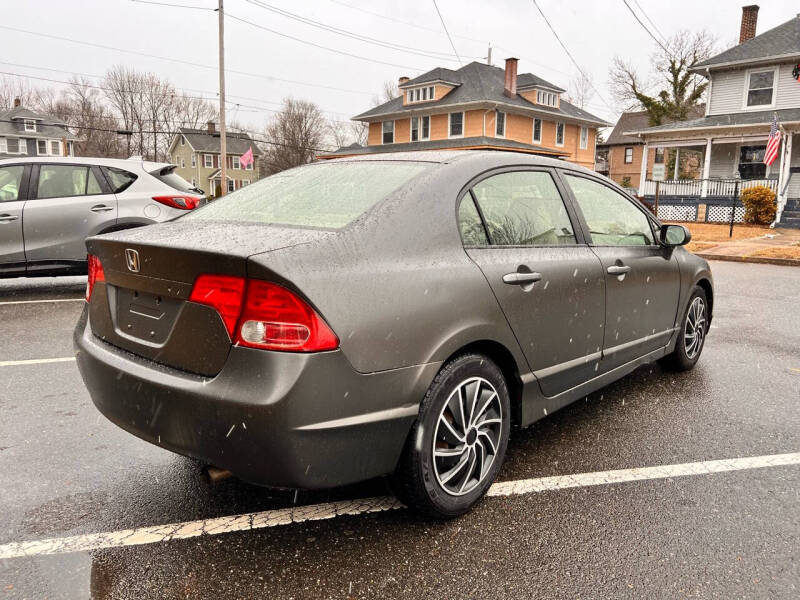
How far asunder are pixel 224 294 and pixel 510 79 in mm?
37984

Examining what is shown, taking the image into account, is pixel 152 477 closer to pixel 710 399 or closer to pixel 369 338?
pixel 369 338

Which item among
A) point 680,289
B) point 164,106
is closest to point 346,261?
point 680,289

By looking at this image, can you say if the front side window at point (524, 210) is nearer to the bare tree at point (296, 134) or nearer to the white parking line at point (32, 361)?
the white parking line at point (32, 361)

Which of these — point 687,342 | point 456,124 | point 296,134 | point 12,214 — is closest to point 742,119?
point 456,124

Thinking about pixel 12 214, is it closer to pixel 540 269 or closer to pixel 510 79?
pixel 540 269

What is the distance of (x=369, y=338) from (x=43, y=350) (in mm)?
4102

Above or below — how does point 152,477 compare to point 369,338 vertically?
below

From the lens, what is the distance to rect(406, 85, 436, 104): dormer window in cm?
3759

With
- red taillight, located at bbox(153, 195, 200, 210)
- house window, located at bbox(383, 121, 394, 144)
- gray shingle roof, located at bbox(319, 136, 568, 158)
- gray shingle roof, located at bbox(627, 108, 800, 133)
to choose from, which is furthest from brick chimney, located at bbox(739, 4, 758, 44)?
red taillight, located at bbox(153, 195, 200, 210)

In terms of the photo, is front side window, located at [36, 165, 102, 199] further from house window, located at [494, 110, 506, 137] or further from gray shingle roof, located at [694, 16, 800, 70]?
house window, located at [494, 110, 506, 137]

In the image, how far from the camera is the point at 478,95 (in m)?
35.3

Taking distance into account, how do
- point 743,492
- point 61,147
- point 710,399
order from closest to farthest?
point 743,492
point 710,399
point 61,147

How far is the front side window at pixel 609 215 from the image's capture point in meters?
3.64

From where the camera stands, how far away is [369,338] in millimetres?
2227
